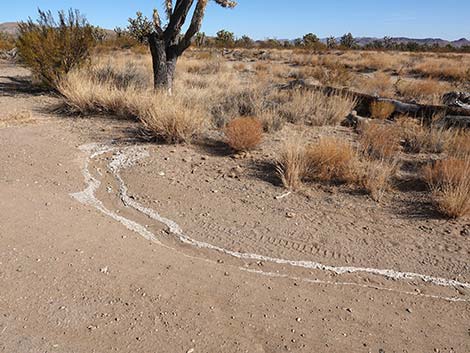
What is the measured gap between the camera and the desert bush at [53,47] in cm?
1243

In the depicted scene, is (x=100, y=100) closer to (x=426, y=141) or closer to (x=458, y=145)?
(x=426, y=141)

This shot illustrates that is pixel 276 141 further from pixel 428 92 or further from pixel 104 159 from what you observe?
pixel 428 92

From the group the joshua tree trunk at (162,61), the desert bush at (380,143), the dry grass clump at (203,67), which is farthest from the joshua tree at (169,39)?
the dry grass clump at (203,67)

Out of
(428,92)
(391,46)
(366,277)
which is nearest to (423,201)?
(366,277)

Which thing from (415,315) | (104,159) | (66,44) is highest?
(66,44)

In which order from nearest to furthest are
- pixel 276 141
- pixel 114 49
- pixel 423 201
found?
pixel 423 201, pixel 276 141, pixel 114 49

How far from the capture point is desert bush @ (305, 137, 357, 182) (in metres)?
6.43

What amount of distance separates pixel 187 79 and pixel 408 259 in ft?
42.4

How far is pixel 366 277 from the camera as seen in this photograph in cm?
414

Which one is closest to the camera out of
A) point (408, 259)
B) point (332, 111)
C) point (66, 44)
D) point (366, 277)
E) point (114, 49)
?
point (366, 277)

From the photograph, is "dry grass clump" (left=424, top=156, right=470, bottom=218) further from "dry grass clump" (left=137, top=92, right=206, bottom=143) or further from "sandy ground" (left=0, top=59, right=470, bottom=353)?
"dry grass clump" (left=137, top=92, right=206, bottom=143)

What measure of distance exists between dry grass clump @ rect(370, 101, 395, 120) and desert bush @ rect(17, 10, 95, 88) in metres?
8.79

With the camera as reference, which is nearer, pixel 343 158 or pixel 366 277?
pixel 366 277

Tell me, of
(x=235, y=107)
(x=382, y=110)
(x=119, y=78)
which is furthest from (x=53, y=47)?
(x=382, y=110)
